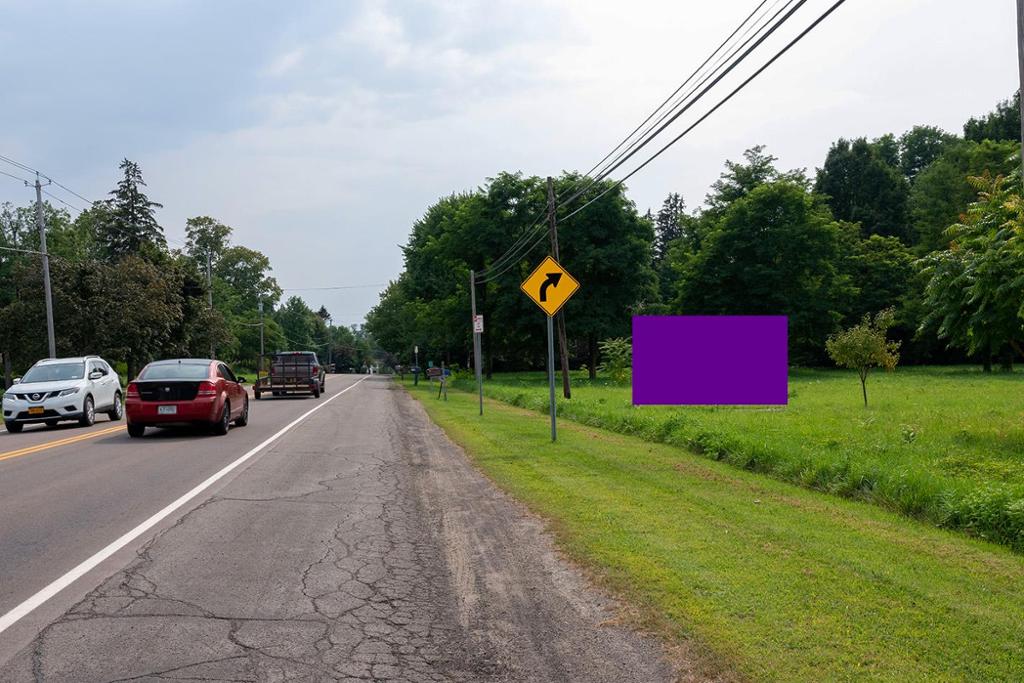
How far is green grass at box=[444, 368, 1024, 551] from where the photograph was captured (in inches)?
332

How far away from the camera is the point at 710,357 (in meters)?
18.0

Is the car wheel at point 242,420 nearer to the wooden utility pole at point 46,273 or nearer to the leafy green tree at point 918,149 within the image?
the wooden utility pole at point 46,273

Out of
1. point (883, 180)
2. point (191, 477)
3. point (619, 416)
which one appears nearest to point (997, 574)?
point (191, 477)

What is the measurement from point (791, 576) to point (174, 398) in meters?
14.7

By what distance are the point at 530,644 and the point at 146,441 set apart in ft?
47.4

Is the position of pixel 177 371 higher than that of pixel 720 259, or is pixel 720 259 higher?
pixel 720 259

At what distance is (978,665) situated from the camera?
4352 mm

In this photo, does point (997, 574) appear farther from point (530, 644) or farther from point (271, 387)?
point (271, 387)

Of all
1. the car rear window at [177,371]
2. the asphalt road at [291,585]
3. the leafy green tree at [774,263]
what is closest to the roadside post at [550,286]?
the asphalt road at [291,585]

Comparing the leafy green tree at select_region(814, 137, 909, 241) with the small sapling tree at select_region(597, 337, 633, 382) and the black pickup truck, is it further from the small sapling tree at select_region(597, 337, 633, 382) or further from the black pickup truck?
the black pickup truck

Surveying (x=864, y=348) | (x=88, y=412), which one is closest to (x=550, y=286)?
(x=88, y=412)

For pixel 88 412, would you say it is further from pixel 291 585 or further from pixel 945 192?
pixel 945 192

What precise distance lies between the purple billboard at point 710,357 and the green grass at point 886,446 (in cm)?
69

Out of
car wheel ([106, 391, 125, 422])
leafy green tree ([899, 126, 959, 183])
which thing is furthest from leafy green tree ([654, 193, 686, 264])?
car wheel ([106, 391, 125, 422])
